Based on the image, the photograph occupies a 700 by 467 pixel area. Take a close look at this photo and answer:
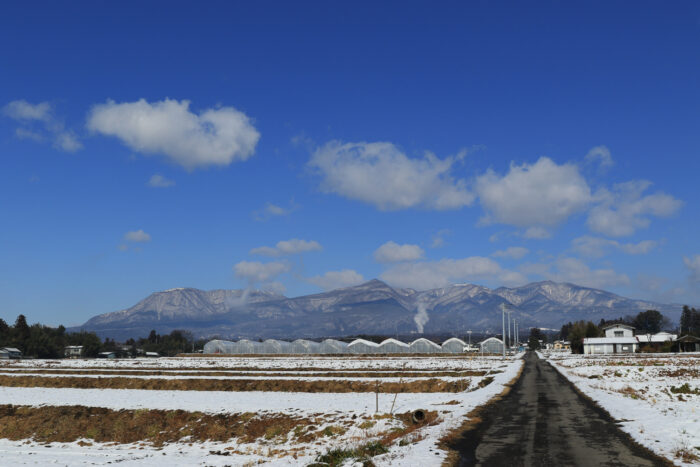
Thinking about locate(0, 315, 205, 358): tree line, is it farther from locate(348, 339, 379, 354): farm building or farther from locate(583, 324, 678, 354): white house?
locate(583, 324, 678, 354): white house

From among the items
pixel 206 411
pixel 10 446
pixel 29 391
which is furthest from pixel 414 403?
pixel 29 391

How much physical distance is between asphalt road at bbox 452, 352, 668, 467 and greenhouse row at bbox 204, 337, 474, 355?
140163 millimetres

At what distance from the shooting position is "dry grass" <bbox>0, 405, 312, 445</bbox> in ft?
108

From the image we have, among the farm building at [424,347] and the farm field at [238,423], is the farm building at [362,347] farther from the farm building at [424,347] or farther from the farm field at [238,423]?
the farm field at [238,423]

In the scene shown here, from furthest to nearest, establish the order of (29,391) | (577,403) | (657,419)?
1. (29,391)
2. (577,403)
3. (657,419)

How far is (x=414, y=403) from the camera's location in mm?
36281

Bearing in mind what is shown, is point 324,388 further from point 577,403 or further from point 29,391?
point 29,391

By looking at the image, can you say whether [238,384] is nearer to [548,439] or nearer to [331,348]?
[548,439]

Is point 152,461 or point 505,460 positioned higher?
point 505,460

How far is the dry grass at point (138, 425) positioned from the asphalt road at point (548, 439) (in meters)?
12.0

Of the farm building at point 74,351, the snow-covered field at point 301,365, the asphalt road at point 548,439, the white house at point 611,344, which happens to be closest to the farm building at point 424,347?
the white house at point 611,344

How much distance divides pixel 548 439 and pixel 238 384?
138 ft

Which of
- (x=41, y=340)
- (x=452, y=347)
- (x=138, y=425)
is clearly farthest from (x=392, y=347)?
(x=138, y=425)

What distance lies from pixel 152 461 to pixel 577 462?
64.7 feet
